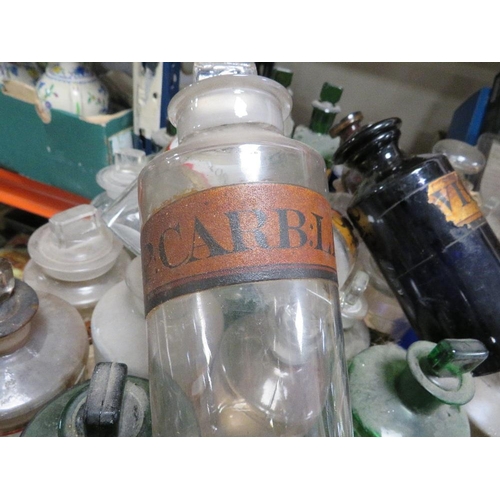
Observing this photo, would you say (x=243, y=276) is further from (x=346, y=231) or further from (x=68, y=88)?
(x=68, y=88)

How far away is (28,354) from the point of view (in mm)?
352

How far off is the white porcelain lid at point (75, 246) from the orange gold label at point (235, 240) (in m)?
0.21

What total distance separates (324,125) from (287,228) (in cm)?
40

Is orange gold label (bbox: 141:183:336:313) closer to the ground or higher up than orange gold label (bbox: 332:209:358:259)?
higher up

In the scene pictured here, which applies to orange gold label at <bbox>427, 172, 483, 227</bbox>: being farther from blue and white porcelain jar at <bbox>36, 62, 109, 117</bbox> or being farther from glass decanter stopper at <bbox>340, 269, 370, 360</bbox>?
blue and white porcelain jar at <bbox>36, 62, 109, 117</bbox>

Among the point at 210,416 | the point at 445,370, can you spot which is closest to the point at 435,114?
the point at 445,370

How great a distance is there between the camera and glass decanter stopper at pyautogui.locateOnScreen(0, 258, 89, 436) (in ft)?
1.07

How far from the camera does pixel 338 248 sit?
449mm

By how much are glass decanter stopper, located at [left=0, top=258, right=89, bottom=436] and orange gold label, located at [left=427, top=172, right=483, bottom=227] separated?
0.36 m

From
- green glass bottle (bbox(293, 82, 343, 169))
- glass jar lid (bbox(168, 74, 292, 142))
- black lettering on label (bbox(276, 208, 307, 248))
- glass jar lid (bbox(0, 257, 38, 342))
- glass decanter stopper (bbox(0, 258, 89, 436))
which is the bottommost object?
glass decanter stopper (bbox(0, 258, 89, 436))

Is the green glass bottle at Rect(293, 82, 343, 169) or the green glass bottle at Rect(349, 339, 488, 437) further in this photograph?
the green glass bottle at Rect(293, 82, 343, 169)

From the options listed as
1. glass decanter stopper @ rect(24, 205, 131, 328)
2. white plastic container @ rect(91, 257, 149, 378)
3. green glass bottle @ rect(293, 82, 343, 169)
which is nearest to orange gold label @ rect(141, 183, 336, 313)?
white plastic container @ rect(91, 257, 149, 378)

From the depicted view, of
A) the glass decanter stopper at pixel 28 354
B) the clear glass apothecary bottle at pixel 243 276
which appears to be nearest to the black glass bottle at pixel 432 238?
the clear glass apothecary bottle at pixel 243 276
